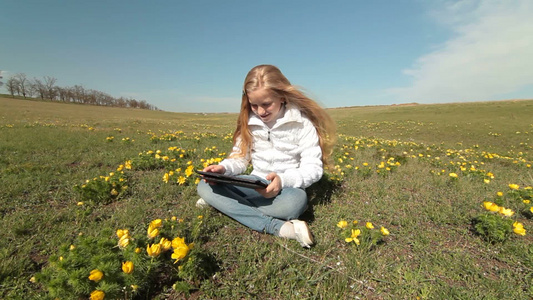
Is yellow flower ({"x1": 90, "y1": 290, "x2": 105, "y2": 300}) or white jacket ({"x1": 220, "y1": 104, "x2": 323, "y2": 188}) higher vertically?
white jacket ({"x1": 220, "y1": 104, "x2": 323, "y2": 188})

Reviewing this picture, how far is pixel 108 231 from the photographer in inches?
83.0

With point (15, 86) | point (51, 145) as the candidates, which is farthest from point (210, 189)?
point (15, 86)

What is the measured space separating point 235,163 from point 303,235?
5.38ft

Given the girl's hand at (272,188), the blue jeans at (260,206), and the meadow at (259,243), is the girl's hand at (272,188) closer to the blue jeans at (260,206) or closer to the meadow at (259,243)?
the blue jeans at (260,206)

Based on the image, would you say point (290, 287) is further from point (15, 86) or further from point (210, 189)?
point (15, 86)

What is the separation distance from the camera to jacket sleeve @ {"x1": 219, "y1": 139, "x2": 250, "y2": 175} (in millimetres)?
3596

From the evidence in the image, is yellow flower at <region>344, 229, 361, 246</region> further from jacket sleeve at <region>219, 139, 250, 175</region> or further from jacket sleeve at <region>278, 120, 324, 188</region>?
jacket sleeve at <region>219, 139, 250, 175</region>

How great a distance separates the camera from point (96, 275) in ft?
5.22

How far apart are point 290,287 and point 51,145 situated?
8.50m

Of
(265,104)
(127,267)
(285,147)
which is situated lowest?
(127,267)

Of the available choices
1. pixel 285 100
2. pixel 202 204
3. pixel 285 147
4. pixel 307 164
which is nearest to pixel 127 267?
pixel 202 204

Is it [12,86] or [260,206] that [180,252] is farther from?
[12,86]

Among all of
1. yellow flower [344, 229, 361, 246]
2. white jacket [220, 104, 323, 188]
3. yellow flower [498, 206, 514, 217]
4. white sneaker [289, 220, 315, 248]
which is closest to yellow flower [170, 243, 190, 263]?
white sneaker [289, 220, 315, 248]

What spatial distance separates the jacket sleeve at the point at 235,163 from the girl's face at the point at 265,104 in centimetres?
76
